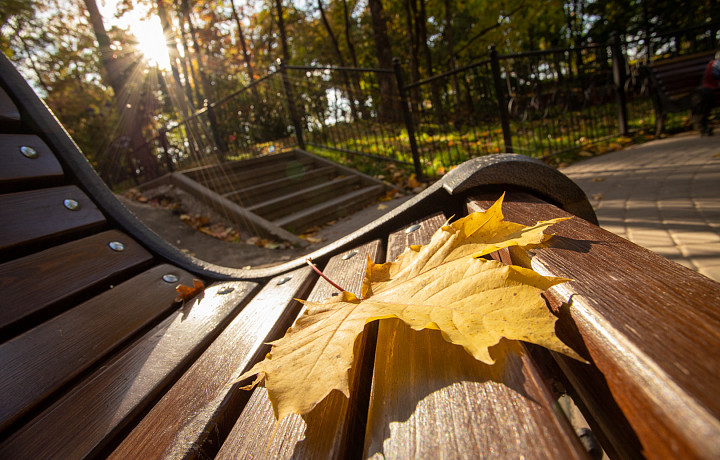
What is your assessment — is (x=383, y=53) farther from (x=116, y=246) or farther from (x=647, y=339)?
(x=647, y=339)

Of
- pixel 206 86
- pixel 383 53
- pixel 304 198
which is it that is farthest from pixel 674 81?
pixel 206 86

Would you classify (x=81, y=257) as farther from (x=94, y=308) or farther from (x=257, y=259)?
(x=257, y=259)

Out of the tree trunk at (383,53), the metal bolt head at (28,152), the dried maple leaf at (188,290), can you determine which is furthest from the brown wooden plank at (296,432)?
the tree trunk at (383,53)

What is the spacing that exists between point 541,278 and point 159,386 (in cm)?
75

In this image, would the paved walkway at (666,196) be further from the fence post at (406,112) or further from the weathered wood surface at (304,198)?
the weathered wood surface at (304,198)

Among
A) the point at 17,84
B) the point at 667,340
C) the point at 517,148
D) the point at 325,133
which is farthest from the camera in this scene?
the point at 325,133

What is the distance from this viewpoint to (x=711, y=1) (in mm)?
17438

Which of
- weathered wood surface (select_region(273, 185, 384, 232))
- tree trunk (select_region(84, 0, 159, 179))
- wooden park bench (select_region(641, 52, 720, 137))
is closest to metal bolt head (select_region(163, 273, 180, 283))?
weathered wood surface (select_region(273, 185, 384, 232))

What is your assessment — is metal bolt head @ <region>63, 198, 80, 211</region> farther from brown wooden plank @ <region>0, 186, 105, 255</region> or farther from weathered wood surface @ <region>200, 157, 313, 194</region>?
weathered wood surface @ <region>200, 157, 313, 194</region>

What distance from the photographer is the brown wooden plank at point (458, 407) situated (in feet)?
1.10

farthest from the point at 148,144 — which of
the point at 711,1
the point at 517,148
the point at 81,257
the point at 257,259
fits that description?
the point at 711,1

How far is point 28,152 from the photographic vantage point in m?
1.24

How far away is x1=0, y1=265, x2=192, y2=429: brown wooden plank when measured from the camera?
75cm

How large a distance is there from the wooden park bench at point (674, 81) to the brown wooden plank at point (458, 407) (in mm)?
7660
